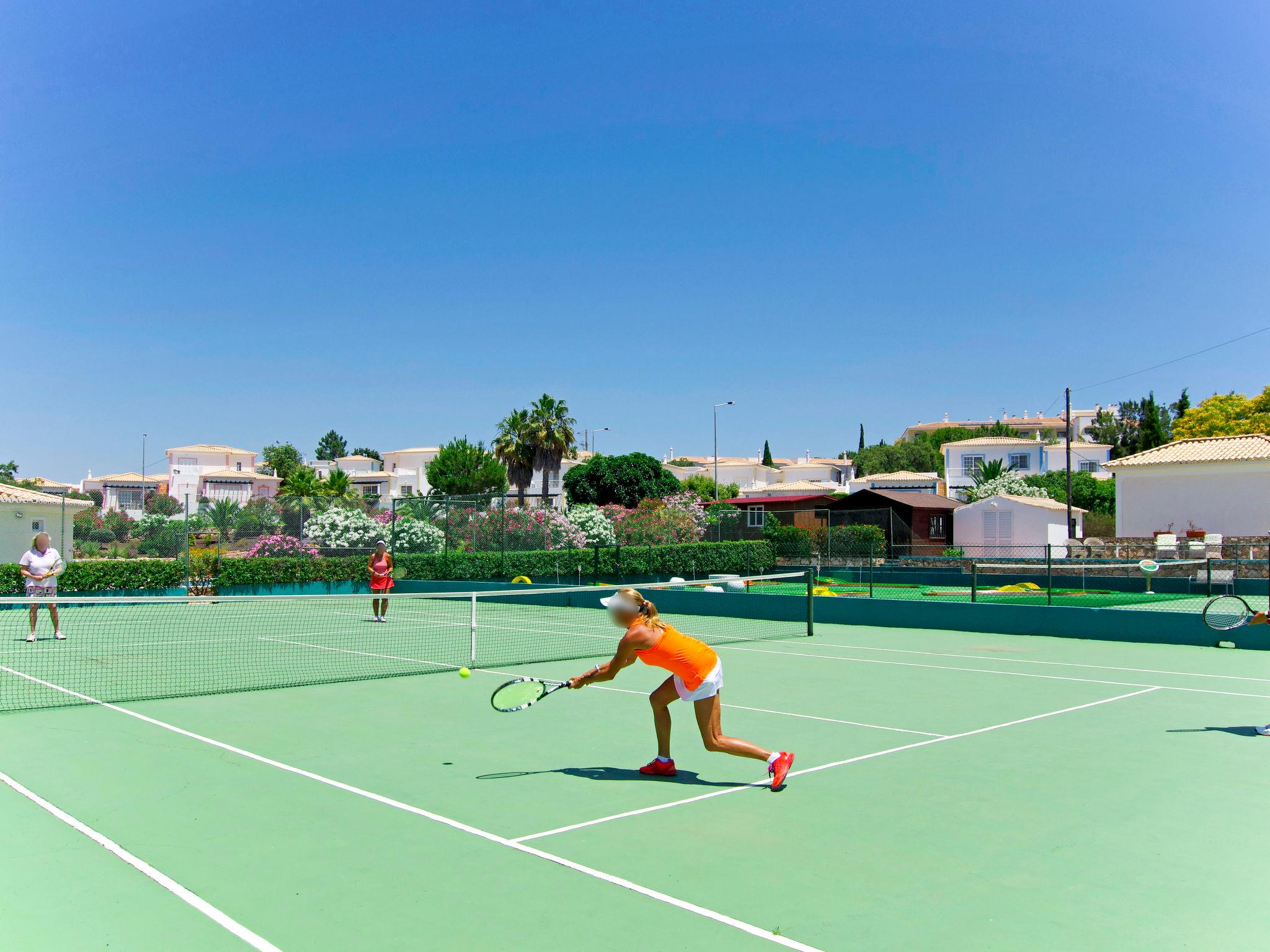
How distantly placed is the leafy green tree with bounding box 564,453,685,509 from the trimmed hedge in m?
26.7

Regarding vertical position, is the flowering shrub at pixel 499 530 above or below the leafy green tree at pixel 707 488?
below

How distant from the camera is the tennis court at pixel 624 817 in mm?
4590

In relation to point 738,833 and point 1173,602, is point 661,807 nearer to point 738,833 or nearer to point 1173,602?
point 738,833

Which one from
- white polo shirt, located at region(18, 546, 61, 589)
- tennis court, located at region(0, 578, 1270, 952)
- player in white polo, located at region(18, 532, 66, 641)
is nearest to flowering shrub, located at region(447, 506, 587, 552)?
player in white polo, located at region(18, 532, 66, 641)

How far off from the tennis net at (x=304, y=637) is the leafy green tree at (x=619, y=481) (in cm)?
3203

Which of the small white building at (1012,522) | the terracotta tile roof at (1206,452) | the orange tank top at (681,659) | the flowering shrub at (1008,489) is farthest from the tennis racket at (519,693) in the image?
the flowering shrub at (1008,489)

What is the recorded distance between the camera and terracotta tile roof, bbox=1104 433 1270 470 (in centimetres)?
3600

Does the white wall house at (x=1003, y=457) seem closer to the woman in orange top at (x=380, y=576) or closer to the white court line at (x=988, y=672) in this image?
the woman in orange top at (x=380, y=576)

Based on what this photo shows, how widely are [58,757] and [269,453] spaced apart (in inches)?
4527

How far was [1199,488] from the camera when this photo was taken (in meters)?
36.8

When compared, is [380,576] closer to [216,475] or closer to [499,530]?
[499,530]

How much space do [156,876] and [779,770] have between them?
384 centimetres

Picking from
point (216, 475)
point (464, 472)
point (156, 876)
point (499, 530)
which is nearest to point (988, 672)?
point (156, 876)

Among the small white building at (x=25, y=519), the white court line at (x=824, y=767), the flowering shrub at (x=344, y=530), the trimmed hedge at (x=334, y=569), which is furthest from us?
the small white building at (x=25, y=519)
